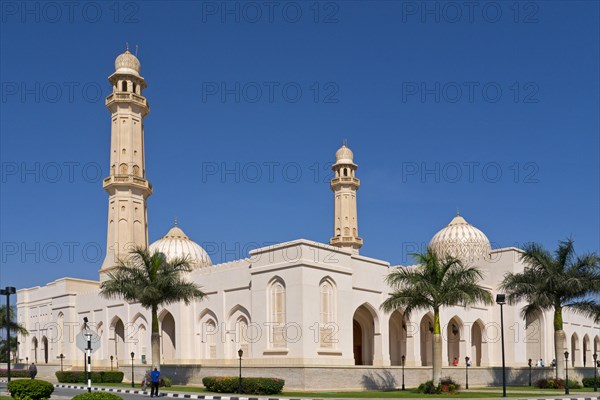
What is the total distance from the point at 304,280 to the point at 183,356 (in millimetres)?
12502

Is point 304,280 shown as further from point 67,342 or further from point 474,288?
point 67,342

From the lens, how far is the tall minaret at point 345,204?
61562 mm

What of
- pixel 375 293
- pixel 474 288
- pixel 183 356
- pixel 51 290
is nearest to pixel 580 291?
pixel 474 288

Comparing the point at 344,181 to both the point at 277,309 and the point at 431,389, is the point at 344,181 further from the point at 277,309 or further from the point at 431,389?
the point at 431,389

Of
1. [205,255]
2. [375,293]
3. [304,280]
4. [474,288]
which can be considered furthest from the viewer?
[205,255]

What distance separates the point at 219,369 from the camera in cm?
3400

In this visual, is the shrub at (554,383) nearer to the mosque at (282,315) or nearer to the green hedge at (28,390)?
the mosque at (282,315)

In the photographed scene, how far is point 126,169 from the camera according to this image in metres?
49.8

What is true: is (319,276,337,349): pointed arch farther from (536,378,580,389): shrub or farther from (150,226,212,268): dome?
(150,226,212,268): dome

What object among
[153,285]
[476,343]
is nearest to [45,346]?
[153,285]

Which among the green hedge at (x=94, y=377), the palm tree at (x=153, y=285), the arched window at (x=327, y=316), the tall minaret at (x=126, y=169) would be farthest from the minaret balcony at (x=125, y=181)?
the arched window at (x=327, y=316)

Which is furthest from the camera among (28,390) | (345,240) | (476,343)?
(345,240)

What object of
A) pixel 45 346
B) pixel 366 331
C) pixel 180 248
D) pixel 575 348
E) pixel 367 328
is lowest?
pixel 575 348

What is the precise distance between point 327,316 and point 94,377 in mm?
13547
